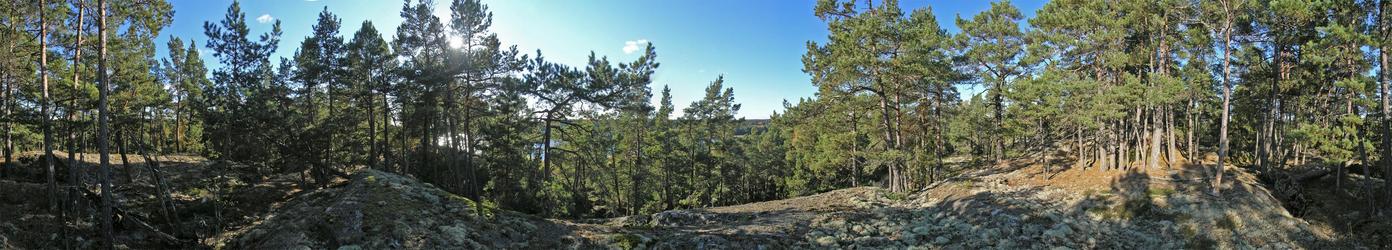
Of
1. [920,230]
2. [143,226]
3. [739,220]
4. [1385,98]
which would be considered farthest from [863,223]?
[143,226]

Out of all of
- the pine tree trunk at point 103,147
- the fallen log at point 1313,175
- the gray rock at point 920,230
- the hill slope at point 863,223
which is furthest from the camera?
the fallen log at point 1313,175

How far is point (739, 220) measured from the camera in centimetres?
1798

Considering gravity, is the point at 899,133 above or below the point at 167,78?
below

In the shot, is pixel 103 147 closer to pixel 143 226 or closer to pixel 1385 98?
pixel 143 226

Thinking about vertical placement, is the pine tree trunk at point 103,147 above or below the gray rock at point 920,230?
above

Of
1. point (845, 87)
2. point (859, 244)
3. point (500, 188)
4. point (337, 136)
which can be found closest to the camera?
point (859, 244)

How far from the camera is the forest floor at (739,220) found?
1140cm

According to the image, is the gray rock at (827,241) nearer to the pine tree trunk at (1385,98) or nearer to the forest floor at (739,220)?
the forest floor at (739,220)

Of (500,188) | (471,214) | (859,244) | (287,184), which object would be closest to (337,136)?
(287,184)

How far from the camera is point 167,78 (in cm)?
3478

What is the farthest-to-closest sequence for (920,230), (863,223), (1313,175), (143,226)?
(1313,175)
(863,223)
(920,230)
(143,226)

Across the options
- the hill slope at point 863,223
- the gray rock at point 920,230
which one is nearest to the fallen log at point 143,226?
the hill slope at point 863,223

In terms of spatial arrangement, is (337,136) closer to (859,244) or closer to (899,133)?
(859,244)

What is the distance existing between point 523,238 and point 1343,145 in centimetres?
2269
